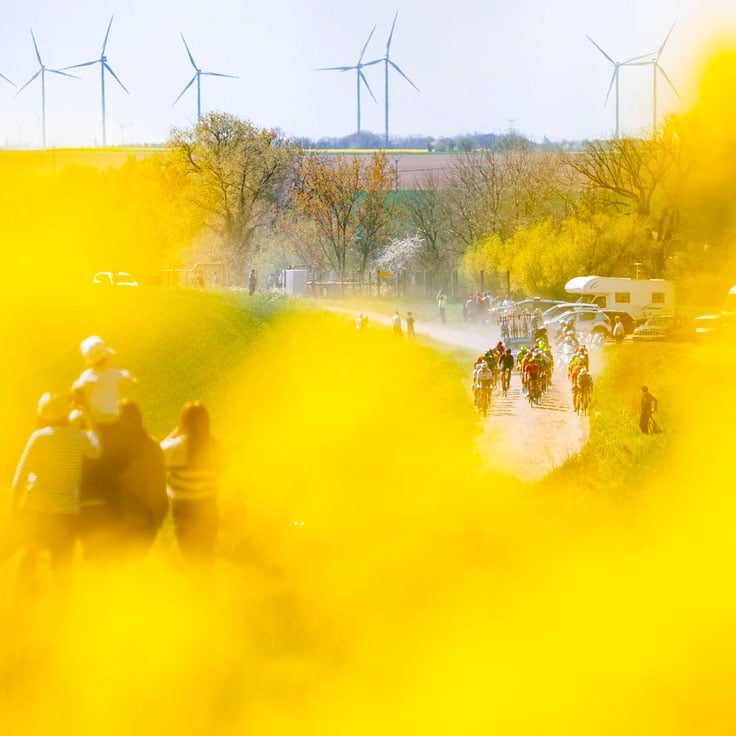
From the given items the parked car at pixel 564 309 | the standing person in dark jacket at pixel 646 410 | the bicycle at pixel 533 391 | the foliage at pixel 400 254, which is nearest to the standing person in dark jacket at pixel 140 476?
the bicycle at pixel 533 391

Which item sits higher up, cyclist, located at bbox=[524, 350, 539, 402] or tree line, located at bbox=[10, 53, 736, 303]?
tree line, located at bbox=[10, 53, 736, 303]

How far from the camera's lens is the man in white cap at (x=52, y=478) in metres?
10.8

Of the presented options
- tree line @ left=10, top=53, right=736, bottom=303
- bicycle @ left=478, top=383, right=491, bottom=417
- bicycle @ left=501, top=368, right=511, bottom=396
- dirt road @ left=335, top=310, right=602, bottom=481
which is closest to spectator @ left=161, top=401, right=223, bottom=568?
dirt road @ left=335, top=310, right=602, bottom=481

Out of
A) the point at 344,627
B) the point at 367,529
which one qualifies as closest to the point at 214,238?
the point at 367,529

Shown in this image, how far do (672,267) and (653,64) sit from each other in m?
20.7

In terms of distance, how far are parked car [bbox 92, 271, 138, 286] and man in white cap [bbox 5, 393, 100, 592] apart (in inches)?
1858

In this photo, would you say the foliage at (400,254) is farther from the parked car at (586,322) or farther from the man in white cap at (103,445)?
the man in white cap at (103,445)

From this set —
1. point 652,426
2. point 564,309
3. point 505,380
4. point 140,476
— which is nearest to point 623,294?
point 564,309

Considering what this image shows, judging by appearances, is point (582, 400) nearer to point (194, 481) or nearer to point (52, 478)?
point (194, 481)

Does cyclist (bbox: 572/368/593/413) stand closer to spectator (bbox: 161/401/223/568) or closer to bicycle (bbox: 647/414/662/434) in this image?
bicycle (bbox: 647/414/662/434)

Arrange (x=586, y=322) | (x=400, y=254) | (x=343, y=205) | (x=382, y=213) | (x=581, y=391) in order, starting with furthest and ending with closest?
(x=400, y=254) < (x=382, y=213) < (x=343, y=205) < (x=586, y=322) < (x=581, y=391)

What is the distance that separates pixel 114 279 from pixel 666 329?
2752cm

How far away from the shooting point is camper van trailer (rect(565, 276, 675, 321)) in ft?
217

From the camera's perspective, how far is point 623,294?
6738 cm
